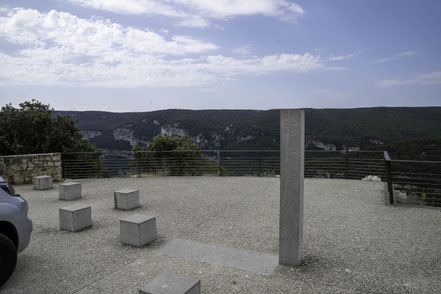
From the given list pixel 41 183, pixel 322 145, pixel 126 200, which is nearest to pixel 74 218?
pixel 126 200

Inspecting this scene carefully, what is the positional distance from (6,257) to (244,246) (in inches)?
127

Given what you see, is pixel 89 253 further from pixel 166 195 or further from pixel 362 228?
pixel 362 228

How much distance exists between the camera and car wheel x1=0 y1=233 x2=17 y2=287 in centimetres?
351

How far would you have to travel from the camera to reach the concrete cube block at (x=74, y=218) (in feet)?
18.6

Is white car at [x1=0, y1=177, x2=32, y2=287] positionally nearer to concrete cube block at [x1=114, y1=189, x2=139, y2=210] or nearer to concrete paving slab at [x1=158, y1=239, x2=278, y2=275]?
concrete paving slab at [x1=158, y1=239, x2=278, y2=275]

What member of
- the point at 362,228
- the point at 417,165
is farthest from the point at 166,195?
the point at 417,165

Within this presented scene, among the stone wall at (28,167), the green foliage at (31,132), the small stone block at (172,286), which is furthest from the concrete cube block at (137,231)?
the green foliage at (31,132)

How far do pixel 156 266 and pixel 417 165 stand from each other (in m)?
21.9

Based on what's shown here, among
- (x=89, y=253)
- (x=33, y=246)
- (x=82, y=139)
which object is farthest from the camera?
(x=82, y=139)

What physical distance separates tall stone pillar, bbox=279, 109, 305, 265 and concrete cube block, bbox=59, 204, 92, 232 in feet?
12.6

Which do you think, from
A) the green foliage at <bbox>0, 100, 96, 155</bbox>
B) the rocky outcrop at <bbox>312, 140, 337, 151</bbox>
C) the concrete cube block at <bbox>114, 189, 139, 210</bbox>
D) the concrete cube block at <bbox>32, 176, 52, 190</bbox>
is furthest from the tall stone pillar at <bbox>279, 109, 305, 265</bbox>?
the rocky outcrop at <bbox>312, 140, 337, 151</bbox>

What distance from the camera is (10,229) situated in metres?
3.80

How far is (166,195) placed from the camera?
8.84 metres

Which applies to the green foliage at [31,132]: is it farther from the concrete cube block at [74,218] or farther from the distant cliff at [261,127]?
the distant cliff at [261,127]
